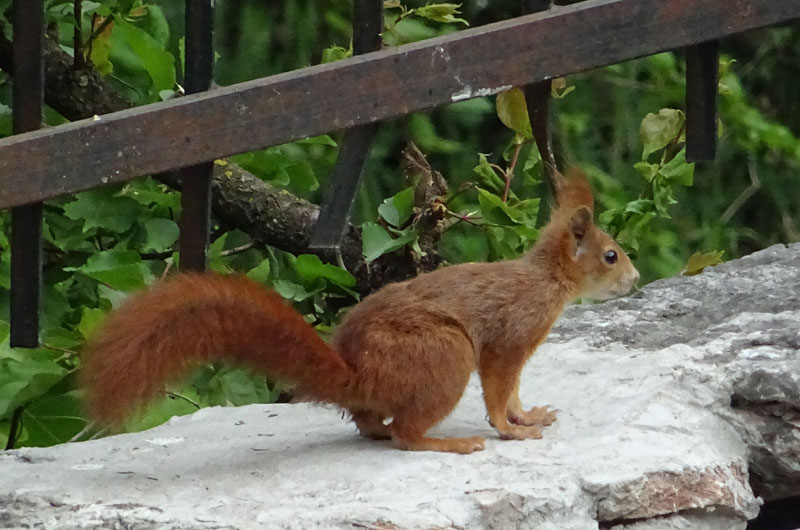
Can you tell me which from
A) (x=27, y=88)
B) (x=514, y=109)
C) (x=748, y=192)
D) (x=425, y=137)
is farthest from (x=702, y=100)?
(x=748, y=192)

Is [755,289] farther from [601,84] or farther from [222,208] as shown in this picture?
[601,84]

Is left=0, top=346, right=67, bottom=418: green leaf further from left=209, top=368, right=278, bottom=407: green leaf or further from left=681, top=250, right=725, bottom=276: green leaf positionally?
left=681, top=250, right=725, bottom=276: green leaf

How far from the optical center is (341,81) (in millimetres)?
1732

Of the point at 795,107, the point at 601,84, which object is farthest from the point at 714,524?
the point at 795,107

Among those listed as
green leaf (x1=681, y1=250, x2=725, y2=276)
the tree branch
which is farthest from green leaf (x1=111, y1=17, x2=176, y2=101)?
green leaf (x1=681, y1=250, x2=725, y2=276)

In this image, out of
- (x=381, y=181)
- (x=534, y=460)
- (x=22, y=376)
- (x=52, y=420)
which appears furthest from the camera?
(x=381, y=181)

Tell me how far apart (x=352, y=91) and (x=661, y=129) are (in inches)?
44.7

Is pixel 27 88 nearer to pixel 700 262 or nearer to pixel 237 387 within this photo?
pixel 237 387

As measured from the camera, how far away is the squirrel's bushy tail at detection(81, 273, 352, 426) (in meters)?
1.47

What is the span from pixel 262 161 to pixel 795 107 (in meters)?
2.55

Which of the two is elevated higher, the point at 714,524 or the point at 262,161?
the point at 262,161

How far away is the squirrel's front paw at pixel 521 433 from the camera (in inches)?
70.2

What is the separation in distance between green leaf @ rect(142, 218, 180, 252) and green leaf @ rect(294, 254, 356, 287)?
280mm

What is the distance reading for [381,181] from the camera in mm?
3527
